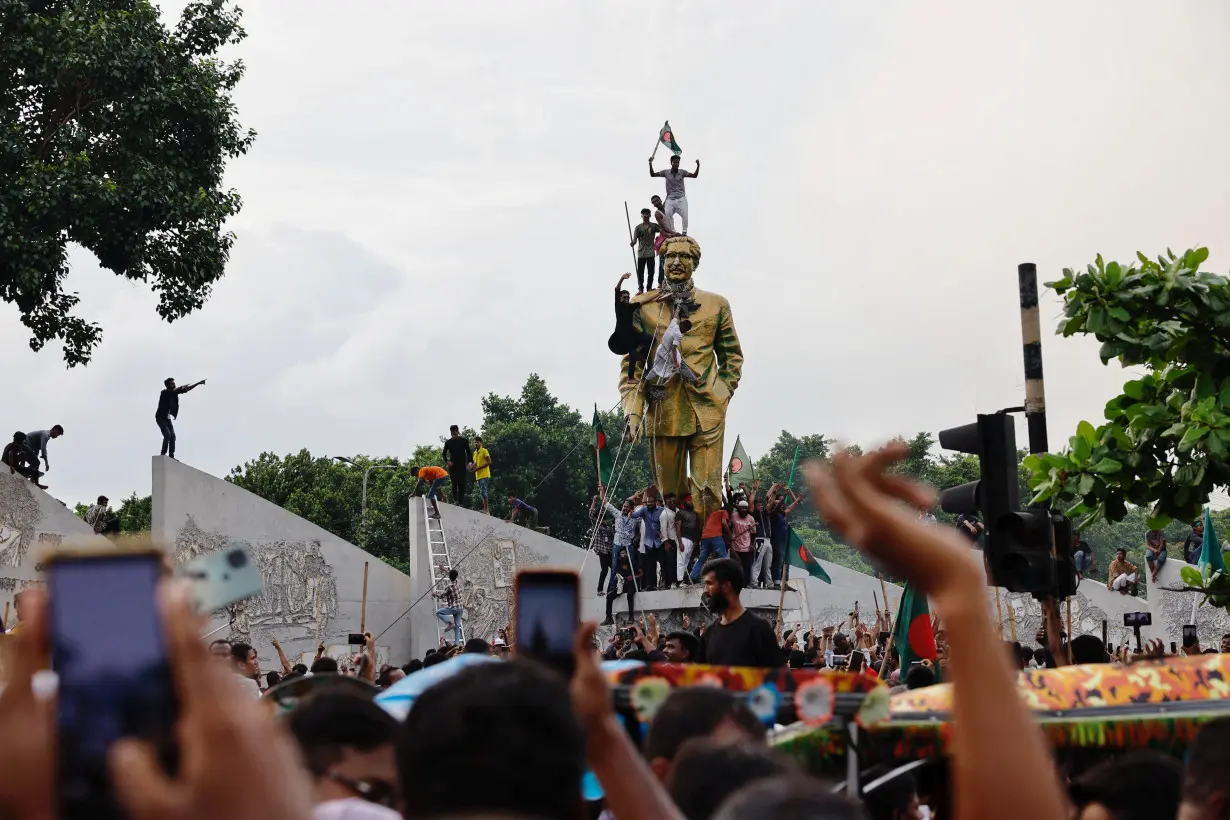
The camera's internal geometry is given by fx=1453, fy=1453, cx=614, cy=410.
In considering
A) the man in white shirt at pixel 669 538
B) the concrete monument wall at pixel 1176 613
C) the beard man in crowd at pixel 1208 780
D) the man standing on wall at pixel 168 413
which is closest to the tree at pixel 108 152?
the man standing on wall at pixel 168 413

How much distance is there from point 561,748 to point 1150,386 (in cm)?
687

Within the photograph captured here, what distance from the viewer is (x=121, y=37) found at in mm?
19109

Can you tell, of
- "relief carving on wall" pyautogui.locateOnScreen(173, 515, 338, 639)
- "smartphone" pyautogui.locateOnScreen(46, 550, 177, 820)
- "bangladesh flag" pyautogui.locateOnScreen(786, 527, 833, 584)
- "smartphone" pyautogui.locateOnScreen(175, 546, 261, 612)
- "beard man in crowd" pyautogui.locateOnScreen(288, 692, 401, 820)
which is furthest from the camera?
"bangladesh flag" pyautogui.locateOnScreen(786, 527, 833, 584)

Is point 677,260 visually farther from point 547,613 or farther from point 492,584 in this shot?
point 547,613

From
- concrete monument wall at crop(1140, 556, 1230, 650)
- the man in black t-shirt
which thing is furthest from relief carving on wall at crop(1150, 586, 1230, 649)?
the man in black t-shirt

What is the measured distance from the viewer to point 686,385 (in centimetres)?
2486

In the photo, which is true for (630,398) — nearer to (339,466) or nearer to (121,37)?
(121,37)

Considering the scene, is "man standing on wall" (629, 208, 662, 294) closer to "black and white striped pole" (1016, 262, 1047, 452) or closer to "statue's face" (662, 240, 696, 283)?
"statue's face" (662, 240, 696, 283)

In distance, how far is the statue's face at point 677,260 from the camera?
24484mm

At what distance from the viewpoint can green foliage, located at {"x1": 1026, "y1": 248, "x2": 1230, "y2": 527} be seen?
25.0ft

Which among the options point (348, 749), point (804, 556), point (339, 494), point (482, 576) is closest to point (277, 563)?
point (482, 576)

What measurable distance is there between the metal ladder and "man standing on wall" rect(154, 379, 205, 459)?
15.4 feet

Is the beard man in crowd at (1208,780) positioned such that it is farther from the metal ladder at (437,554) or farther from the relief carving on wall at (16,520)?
the metal ladder at (437,554)

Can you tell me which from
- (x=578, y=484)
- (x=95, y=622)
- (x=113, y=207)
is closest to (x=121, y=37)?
(x=113, y=207)
